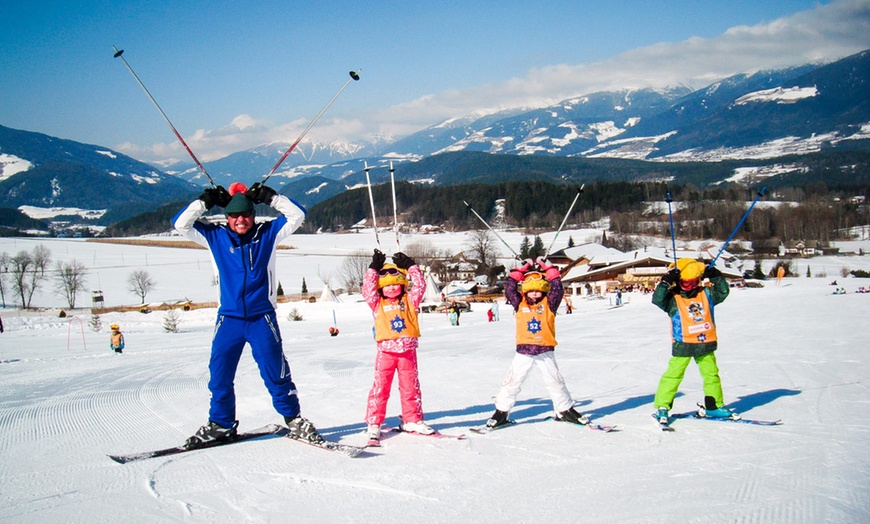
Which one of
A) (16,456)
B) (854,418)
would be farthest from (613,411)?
(16,456)

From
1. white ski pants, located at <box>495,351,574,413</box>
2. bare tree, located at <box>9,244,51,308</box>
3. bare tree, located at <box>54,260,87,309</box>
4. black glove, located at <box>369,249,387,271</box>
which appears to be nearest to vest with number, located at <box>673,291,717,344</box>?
white ski pants, located at <box>495,351,574,413</box>

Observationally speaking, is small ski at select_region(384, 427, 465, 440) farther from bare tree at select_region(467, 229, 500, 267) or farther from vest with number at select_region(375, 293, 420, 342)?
bare tree at select_region(467, 229, 500, 267)

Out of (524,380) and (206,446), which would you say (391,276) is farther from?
(206,446)

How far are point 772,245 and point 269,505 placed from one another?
3394 inches

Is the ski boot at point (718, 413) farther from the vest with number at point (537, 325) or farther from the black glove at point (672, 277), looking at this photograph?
the vest with number at point (537, 325)

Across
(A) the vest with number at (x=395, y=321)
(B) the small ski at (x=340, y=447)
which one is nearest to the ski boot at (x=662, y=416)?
(A) the vest with number at (x=395, y=321)

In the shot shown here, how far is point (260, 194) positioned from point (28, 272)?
7244cm

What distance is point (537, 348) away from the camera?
226 inches

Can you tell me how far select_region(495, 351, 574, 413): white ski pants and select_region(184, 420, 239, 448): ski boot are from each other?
2.37 meters

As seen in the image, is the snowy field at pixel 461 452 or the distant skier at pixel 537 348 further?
the distant skier at pixel 537 348

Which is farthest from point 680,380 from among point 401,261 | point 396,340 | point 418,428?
point 401,261

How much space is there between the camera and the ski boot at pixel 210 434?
496 cm

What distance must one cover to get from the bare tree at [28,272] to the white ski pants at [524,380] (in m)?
59.1

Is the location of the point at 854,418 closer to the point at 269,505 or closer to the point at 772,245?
the point at 269,505
